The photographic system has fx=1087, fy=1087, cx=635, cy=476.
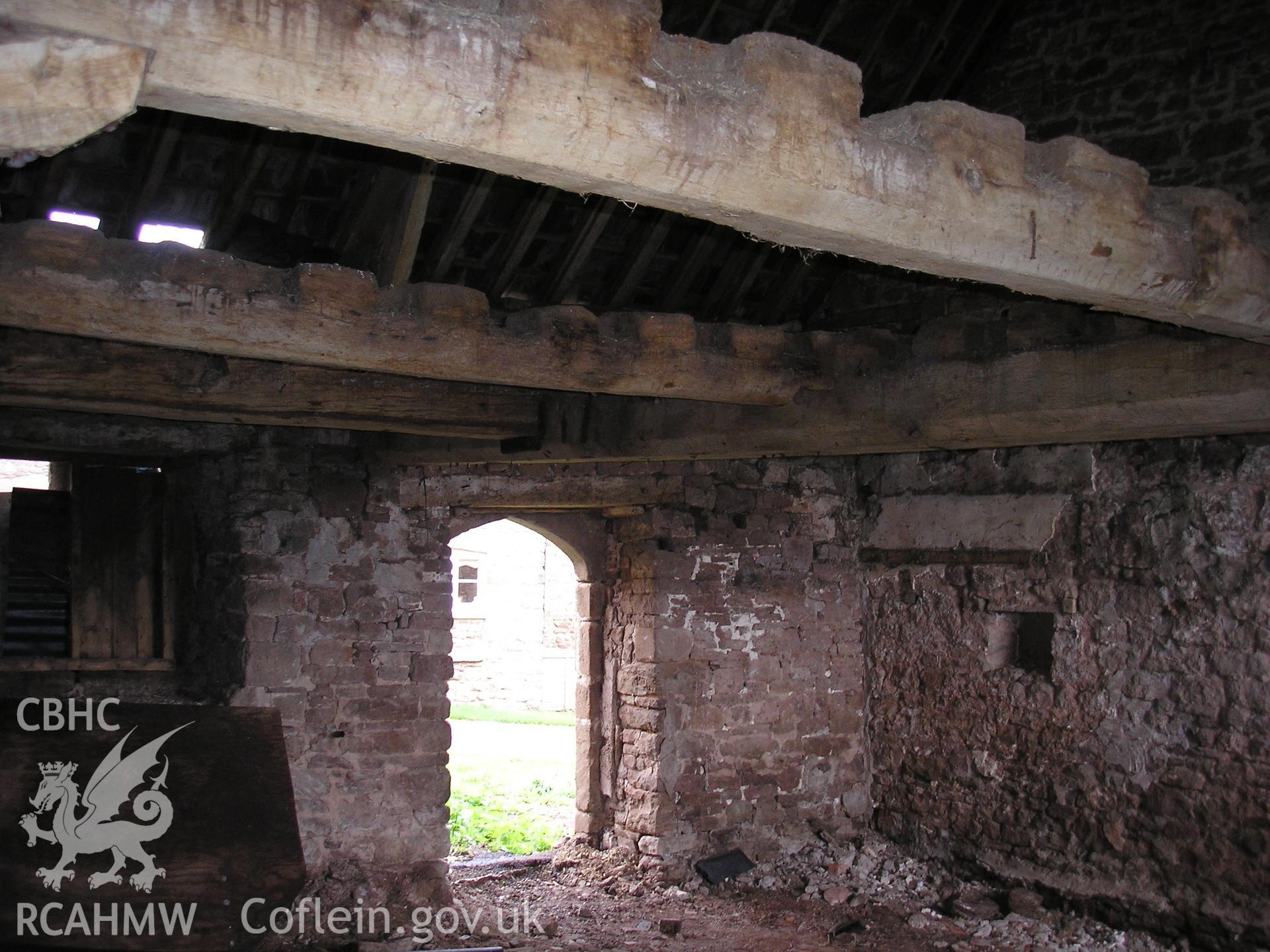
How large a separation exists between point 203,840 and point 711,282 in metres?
3.94

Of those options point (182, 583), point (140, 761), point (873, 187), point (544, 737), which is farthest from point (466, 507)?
point (544, 737)

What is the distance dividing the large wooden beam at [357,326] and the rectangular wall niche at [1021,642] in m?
2.50

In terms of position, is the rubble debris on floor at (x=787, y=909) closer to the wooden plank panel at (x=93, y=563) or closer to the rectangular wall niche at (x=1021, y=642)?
the rectangular wall niche at (x=1021, y=642)

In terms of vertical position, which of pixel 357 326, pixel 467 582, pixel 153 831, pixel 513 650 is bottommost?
pixel 513 650

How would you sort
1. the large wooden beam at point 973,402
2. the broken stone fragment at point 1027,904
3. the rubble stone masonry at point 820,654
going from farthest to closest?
the broken stone fragment at point 1027,904
the rubble stone masonry at point 820,654
the large wooden beam at point 973,402

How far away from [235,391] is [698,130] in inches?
96.7

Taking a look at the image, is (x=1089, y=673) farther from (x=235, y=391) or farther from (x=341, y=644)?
(x=235, y=391)

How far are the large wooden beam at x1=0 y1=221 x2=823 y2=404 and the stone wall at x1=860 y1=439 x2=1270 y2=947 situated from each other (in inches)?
87.3

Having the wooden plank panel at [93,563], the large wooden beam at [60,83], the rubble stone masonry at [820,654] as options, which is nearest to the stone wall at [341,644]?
the rubble stone masonry at [820,654]

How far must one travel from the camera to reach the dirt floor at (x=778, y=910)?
16.8 feet

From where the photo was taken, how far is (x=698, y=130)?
1820mm

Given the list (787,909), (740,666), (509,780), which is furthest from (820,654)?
(509,780)

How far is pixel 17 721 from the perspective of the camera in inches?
134

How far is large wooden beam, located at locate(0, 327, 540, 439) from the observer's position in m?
3.47
